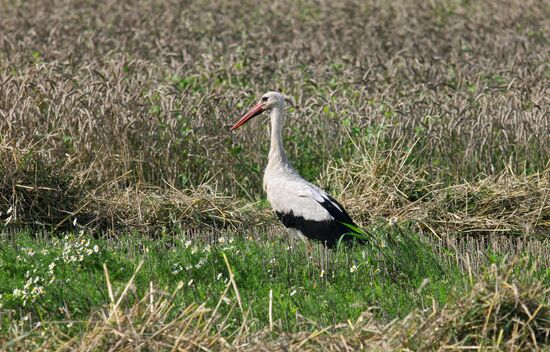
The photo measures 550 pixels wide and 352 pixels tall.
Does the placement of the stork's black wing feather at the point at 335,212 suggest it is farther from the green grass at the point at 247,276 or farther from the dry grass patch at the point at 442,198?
the dry grass patch at the point at 442,198

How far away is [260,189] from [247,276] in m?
3.19

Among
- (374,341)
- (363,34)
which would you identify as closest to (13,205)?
(374,341)

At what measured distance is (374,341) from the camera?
A: 536cm

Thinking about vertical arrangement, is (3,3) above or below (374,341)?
below

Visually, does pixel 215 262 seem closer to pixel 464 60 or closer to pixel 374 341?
pixel 374 341

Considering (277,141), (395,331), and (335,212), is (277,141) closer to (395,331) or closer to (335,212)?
(335,212)

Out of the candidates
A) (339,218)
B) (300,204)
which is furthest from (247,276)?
(300,204)

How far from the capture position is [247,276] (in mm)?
6875

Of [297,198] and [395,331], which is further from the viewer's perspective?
[297,198]

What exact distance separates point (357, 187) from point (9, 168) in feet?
10.3

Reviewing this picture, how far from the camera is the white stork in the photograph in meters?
7.98

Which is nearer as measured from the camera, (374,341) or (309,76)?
(374,341)

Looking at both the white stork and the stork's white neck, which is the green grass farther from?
the stork's white neck

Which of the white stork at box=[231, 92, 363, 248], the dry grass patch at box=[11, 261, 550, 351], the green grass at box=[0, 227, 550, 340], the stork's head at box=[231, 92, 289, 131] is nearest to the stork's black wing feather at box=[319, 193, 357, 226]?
the white stork at box=[231, 92, 363, 248]
